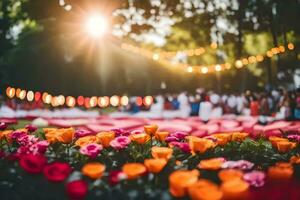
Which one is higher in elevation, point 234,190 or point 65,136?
point 65,136

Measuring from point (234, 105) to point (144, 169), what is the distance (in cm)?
2607

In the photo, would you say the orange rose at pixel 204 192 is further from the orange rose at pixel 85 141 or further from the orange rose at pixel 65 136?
the orange rose at pixel 65 136

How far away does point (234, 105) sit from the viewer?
29453 millimetres

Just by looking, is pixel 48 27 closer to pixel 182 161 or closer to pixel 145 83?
pixel 145 83

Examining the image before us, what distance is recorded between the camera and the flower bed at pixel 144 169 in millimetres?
3633

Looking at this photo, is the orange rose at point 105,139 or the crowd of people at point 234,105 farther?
the crowd of people at point 234,105

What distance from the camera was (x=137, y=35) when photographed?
20.4 meters

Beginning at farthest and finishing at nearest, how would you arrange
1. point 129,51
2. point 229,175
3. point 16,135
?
point 129,51
point 16,135
point 229,175

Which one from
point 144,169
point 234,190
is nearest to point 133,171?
point 144,169

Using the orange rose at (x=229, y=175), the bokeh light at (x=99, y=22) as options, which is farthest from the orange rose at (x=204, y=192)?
the bokeh light at (x=99, y=22)

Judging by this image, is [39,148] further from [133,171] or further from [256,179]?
[256,179]

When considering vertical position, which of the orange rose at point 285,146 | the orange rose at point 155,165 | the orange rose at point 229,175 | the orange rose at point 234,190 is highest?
the orange rose at point 285,146

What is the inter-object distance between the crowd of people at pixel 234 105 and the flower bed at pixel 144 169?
41.4ft

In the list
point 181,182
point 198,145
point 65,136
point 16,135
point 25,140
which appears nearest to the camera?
point 181,182
